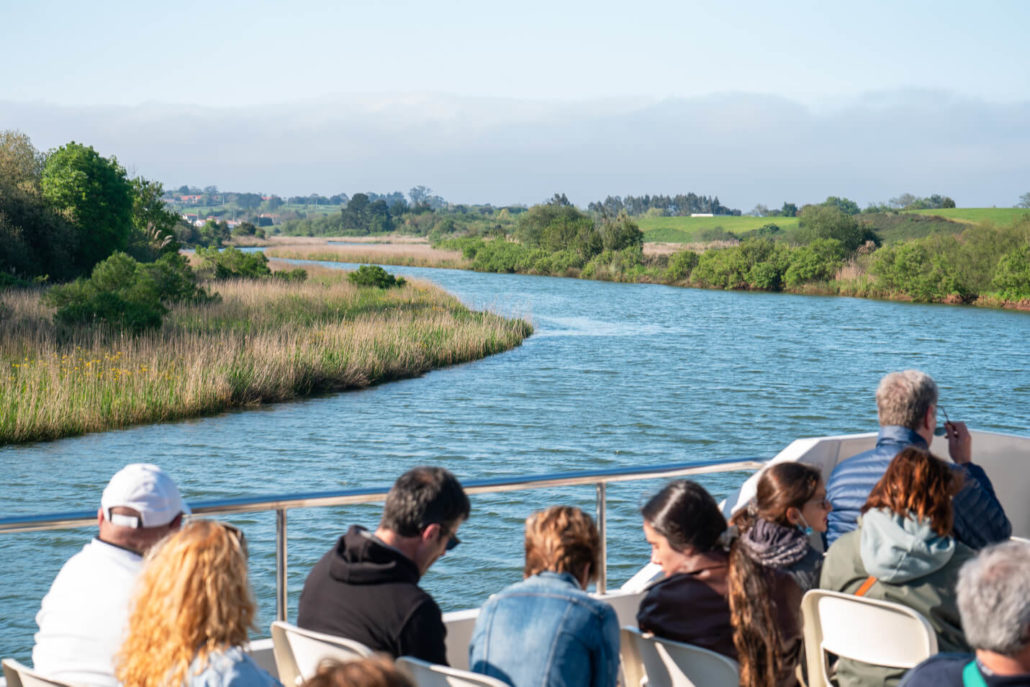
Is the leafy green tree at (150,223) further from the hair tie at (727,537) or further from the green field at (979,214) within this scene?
the green field at (979,214)

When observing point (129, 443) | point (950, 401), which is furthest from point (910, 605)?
point (950, 401)

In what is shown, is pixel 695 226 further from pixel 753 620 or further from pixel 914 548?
pixel 753 620

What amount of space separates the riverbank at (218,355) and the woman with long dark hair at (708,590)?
12.8m

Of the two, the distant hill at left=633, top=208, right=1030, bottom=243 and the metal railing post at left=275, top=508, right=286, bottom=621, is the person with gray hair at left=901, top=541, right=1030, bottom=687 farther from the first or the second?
the distant hill at left=633, top=208, right=1030, bottom=243

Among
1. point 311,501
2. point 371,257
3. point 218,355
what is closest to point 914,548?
point 311,501

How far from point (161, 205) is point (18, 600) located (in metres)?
35.0

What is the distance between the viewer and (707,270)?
54.6 m

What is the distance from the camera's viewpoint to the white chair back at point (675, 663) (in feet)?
7.73

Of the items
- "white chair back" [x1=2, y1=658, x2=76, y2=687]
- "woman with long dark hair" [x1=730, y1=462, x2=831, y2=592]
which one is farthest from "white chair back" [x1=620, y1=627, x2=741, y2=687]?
"white chair back" [x1=2, y1=658, x2=76, y2=687]

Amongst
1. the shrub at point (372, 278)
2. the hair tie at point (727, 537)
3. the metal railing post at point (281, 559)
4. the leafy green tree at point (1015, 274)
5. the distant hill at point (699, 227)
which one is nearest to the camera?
the hair tie at point (727, 537)

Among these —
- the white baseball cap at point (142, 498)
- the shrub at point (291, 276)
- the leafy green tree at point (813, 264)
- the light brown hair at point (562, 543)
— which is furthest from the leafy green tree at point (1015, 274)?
the white baseball cap at point (142, 498)

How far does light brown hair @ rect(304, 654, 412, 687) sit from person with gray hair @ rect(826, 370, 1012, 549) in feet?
7.77

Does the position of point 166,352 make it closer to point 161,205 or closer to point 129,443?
point 129,443

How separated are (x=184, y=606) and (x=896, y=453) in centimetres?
226
